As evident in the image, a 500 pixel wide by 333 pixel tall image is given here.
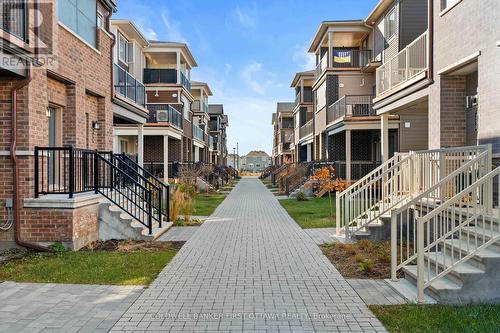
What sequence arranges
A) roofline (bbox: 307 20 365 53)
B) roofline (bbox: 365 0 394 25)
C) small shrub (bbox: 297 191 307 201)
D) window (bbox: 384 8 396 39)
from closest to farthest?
window (bbox: 384 8 396 39) < small shrub (bbox: 297 191 307 201) < roofline (bbox: 365 0 394 25) < roofline (bbox: 307 20 365 53)

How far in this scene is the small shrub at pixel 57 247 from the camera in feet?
27.6

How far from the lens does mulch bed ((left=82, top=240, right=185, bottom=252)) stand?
895 centimetres

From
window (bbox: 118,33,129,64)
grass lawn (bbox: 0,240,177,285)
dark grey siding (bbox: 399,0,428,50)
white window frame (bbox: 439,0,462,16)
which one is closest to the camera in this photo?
grass lawn (bbox: 0,240,177,285)

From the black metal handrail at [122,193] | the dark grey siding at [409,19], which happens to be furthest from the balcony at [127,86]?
the dark grey siding at [409,19]

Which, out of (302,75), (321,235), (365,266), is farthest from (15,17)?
(302,75)

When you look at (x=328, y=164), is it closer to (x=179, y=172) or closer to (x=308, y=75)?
(x=179, y=172)

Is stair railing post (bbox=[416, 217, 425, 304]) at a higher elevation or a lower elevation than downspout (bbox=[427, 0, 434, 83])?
lower

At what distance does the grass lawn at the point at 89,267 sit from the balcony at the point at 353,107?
51.2 ft

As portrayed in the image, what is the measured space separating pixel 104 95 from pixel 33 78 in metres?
4.23

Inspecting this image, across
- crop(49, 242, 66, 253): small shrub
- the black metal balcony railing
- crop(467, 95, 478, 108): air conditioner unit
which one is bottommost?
crop(49, 242, 66, 253): small shrub

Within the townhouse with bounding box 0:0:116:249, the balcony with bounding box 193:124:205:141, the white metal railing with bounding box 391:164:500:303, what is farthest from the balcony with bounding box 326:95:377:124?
the balcony with bounding box 193:124:205:141

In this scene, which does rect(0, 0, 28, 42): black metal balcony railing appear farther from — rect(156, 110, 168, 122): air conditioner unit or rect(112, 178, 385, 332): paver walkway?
rect(156, 110, 168, 122): air conditioner unit

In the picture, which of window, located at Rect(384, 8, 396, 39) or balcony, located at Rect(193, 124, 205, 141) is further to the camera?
balcony, located at Rect(193, 124, 205, 141)

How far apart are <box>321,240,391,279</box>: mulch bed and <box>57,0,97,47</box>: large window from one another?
7775 mm
